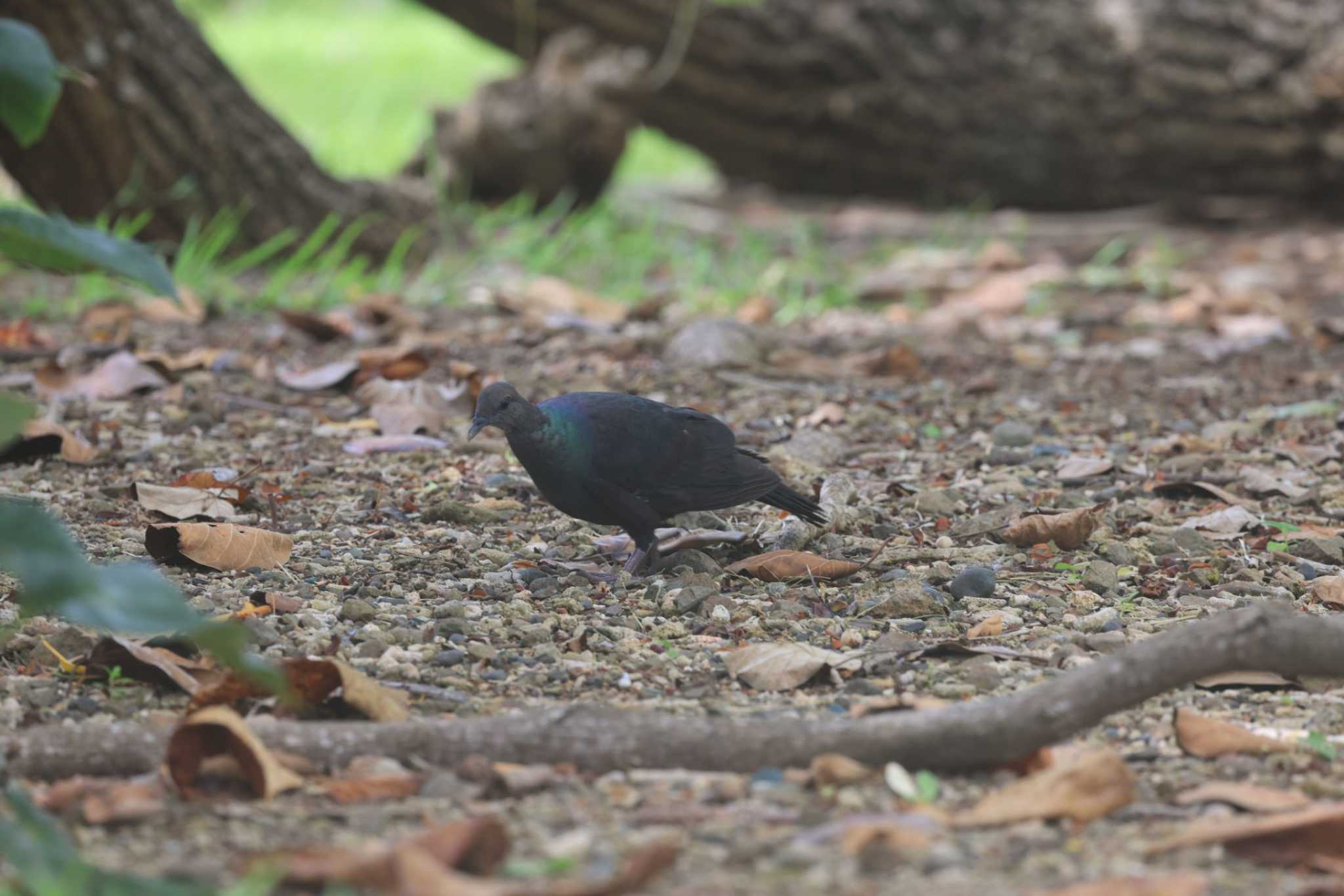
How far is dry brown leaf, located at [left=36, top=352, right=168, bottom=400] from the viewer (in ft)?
12.8

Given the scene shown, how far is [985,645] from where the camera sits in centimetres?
247

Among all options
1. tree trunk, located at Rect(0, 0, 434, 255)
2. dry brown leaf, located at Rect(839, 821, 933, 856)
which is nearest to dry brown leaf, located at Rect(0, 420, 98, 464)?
tree trunk, located at Rect(0, 0, 434, 255)

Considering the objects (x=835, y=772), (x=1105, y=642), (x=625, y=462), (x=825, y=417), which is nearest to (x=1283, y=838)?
(x=835, y=772)

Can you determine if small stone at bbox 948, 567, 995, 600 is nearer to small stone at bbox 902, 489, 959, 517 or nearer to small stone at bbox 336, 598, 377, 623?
small stone at bbox 902, 489, 959, 517

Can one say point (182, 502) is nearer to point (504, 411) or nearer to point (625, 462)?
point (504, 411)

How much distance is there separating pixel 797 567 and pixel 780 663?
51 cm

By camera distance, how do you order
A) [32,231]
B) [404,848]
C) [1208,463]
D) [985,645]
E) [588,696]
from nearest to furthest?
1. [404,848]
2. [32,231]
3. [588,696]
4. [985,645]
5. [1208,463]

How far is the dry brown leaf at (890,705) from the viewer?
2160mm

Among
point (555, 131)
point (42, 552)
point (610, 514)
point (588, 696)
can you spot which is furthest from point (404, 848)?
point (555, 131)

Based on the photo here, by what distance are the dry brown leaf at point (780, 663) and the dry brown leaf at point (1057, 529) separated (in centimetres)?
75

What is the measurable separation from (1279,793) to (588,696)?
940 millimetres

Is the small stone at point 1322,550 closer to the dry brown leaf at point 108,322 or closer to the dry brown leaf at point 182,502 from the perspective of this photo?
the dry brown leaf at point 182,502

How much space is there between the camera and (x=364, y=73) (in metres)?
12.2

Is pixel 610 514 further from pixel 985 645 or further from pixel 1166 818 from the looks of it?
pixel 1166 818
